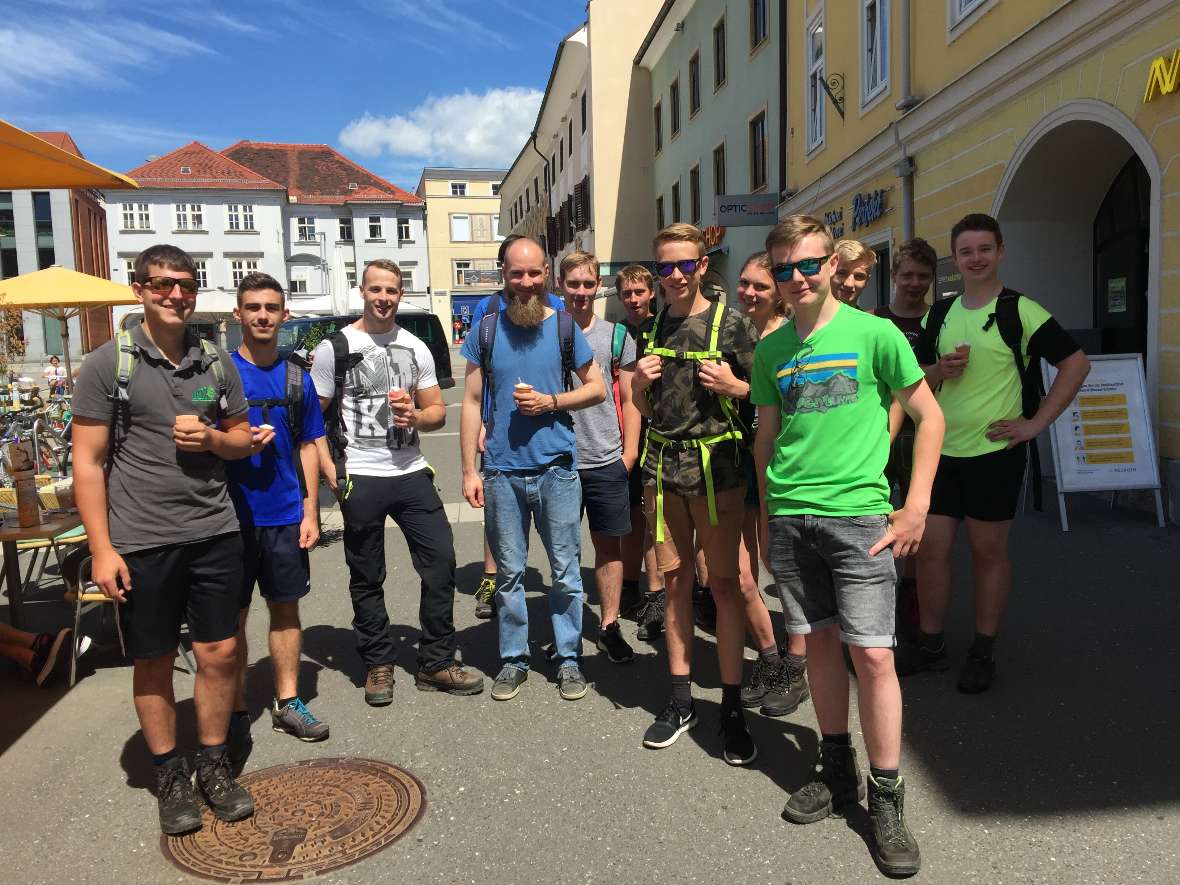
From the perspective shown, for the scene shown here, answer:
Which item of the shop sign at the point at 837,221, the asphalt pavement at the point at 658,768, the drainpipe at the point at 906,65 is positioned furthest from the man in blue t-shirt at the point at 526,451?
the shop sign at the point at 837,221

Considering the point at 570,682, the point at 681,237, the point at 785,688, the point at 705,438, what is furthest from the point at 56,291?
the point at 785,688

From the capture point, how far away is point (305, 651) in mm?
4906

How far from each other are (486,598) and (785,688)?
2.24 meters

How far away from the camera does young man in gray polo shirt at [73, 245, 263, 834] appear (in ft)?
9.64

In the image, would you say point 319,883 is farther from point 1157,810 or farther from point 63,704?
point 1157,810

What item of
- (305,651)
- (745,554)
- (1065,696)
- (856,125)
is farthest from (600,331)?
(856,125)

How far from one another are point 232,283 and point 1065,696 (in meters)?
58.3

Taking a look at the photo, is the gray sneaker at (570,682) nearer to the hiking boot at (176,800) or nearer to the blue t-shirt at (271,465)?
the blue t-shirt at (271,465)

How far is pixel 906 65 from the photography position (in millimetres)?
11852

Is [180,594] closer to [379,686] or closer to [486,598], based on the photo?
[379,686]

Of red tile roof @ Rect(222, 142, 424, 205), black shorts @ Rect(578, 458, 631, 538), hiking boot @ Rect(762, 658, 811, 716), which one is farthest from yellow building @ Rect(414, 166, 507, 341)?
hiking boot @ Rect(762, 658, 811, 716)

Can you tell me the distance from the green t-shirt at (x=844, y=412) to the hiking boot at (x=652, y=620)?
6.96 feet

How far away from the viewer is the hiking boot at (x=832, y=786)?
2969 millimetres

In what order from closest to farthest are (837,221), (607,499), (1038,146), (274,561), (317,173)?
1. (274,561)
2. (607,499)
3. (1038,146)
4. (837,221)
5. (317,173)
